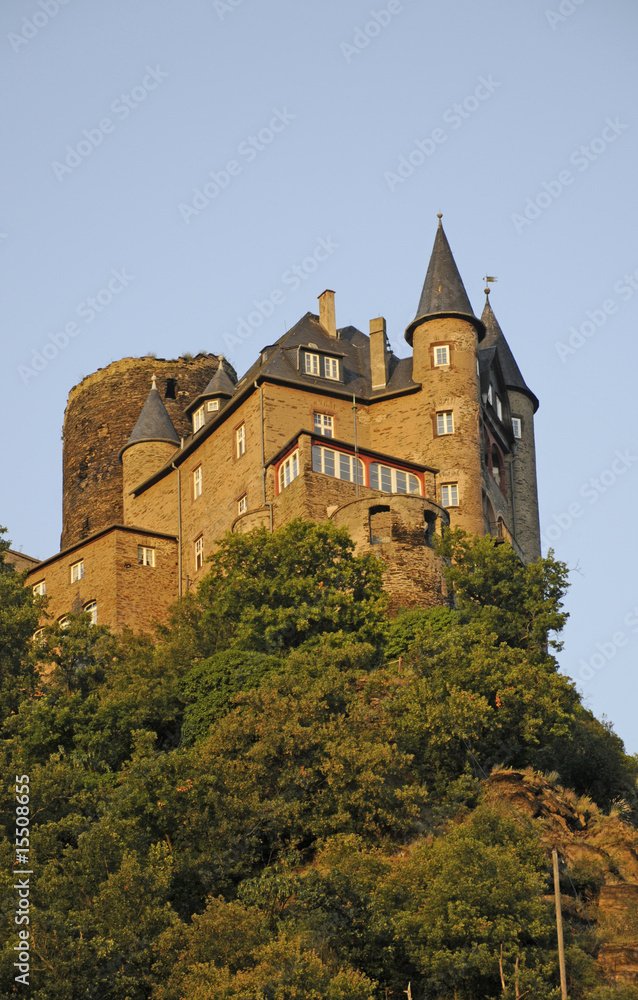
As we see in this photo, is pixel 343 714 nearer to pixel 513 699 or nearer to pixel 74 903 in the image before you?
pixel 513 699

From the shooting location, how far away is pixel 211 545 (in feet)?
202

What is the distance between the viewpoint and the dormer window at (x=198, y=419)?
69125 millimetres

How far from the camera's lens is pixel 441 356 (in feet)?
206

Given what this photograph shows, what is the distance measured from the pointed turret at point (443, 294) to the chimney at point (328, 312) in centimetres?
459

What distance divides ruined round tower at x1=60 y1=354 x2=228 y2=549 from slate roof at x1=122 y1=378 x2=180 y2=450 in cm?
277

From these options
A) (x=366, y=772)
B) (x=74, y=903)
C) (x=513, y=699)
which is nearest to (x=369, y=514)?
(x=513, y=699)

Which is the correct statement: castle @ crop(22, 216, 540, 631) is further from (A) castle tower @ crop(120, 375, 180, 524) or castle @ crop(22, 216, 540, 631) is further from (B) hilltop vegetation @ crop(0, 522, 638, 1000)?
(B) hilltop vegetation @ crop(0, 522, 638, 1000)

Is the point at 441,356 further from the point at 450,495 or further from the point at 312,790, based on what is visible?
the point at 312,790

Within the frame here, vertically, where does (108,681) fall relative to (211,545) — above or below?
below

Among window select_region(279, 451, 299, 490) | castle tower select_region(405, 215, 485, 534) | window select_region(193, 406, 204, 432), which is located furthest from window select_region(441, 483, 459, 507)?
window select_region(193, 406, 204, 432)

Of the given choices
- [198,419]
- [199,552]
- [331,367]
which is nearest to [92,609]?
[199,552]

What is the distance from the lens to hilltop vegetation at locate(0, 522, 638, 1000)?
30.6 m

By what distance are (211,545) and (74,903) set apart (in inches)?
1207

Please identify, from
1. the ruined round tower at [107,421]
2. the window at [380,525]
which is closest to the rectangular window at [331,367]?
the window at [380,525]
